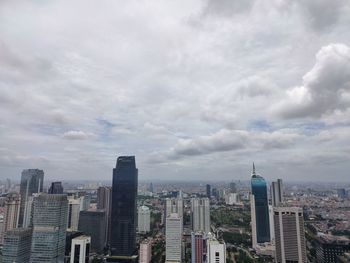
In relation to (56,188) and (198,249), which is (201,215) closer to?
(198,249)

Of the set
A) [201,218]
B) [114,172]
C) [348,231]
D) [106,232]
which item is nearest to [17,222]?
[106,232]

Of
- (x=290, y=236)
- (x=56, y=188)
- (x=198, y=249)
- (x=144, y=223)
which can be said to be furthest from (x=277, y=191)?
(x=56, y=188)

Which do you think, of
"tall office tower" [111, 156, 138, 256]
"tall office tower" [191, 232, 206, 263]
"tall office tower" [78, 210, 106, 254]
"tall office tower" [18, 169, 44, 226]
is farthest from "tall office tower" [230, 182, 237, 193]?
"tall office tower" [191, 232, 206, 263]

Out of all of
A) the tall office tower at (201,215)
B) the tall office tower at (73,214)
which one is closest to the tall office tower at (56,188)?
the tall office tower at (73,214)

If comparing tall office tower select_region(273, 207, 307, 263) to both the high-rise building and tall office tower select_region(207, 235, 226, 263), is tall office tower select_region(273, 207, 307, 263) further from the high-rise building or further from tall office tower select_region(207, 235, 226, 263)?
tall office tower select_region(207, 235, 226, 263)

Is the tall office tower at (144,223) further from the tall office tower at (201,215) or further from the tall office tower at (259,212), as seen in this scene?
the tall office tower at (259,212)

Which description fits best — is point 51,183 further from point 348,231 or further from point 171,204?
point 348,231

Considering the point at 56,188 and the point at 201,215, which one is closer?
the point at 201,215
